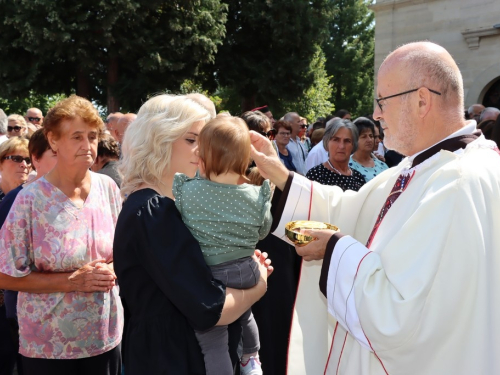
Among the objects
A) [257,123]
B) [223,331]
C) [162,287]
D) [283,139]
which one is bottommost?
[223,331]

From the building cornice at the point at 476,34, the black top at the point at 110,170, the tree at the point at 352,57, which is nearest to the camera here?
the black top at the point at 110,170

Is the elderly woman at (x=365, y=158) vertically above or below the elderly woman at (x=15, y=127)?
below

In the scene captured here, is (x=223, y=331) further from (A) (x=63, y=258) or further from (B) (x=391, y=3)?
(B) (x=391, y=3)

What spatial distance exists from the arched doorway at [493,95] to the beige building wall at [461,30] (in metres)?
0.13

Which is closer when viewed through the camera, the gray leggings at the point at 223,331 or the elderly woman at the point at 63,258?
the gray leggings at the point at 223,331

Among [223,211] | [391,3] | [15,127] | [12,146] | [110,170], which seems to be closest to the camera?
[223,211]

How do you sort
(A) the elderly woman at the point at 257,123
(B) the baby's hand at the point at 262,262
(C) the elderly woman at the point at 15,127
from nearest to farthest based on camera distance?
1. (B) the baby's hand at the point at 262,262
2. (A) the elderly woman at the point at 257,123
3. (C) the elderly woman at the point at 15,127

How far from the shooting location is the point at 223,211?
2.31m

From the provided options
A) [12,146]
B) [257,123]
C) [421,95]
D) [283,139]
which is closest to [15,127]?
[12,146]

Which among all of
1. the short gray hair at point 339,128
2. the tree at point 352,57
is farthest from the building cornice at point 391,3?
the tree at point 352,57

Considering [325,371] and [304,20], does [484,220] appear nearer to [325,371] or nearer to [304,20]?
[325,371]

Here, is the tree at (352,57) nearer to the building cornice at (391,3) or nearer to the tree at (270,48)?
the tree at (270,48)

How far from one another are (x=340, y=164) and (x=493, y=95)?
1165 centimetres

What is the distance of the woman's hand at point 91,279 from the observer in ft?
9.02
